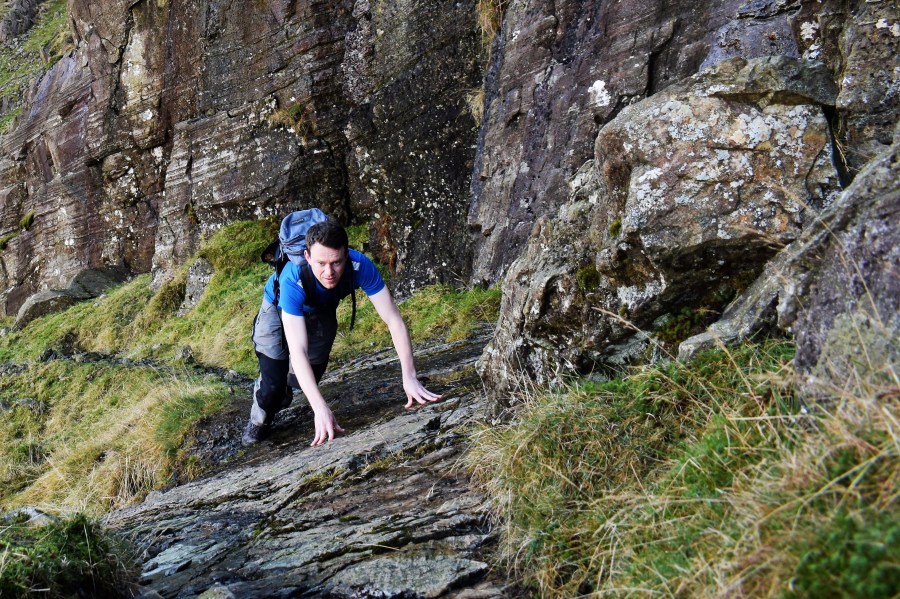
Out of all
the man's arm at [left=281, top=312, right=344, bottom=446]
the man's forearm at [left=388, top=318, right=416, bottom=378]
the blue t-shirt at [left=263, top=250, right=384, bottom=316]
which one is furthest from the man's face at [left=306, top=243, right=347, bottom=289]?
the man's forearm at [left=388, top=318, right=416, bottom=378]

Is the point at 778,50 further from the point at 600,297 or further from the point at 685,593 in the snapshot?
the point at 685,593

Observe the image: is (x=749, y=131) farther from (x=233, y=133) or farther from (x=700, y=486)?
(x=233, y=133)

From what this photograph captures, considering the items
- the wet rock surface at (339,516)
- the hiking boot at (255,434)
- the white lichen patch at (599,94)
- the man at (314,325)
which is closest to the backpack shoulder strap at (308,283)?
the man at (314,325)

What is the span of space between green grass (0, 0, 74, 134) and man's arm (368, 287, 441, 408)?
25771 mm

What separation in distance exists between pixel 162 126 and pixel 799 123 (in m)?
20.0

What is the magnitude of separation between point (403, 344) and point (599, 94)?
5.47 m

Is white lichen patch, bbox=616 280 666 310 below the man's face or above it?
below

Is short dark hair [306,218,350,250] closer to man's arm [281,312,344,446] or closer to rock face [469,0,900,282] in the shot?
man's arm [281,312,344,446]

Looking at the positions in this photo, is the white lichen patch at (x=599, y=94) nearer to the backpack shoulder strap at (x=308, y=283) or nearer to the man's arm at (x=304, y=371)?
the backpack shoulder strap at (x=308, y=283)

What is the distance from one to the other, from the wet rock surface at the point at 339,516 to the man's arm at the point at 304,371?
0.18 meters

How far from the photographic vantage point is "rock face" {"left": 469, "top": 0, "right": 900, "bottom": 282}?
7.98 metres

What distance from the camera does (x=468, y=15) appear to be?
43.9ft

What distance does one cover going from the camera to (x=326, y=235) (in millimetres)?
5688

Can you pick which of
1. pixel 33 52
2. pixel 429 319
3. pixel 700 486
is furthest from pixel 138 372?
pixel 33 52
